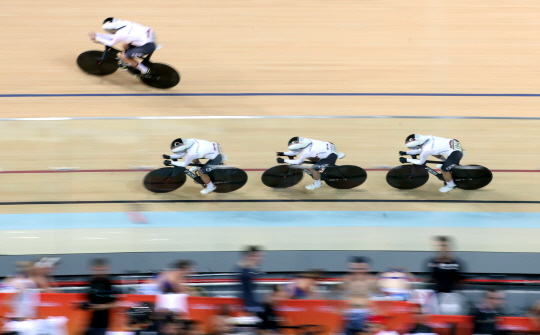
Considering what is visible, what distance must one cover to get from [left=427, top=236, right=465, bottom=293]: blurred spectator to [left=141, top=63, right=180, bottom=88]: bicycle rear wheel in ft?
16.3

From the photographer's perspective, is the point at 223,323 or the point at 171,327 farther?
the point at 223,323

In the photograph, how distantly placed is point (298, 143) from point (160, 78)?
3285mm

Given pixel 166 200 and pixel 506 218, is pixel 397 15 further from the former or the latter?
pixel 166 200

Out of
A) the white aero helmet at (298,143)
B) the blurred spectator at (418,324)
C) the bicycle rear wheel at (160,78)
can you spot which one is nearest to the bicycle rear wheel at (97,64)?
the bicycle rear wheel at (160,78)

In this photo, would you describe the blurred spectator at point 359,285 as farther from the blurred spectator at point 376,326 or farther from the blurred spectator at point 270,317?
the blurred spectator at point 270,317

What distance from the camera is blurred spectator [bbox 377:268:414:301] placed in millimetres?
4762

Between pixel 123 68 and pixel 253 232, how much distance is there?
11.7ft

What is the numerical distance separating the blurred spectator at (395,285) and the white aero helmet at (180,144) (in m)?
2.17

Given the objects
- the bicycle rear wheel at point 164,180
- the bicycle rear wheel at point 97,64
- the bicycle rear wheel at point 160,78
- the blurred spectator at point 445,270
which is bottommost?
the blurred spectator at point 445,270

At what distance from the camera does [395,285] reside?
4820 millimetres

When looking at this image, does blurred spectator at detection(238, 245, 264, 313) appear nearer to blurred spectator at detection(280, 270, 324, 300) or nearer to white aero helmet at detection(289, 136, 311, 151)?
blurred spectator at detection(280, 270, 324, 300)

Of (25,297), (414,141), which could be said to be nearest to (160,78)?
(414,141)

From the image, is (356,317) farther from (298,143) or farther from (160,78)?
(160,78)

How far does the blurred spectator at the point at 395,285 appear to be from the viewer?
15.6ft
